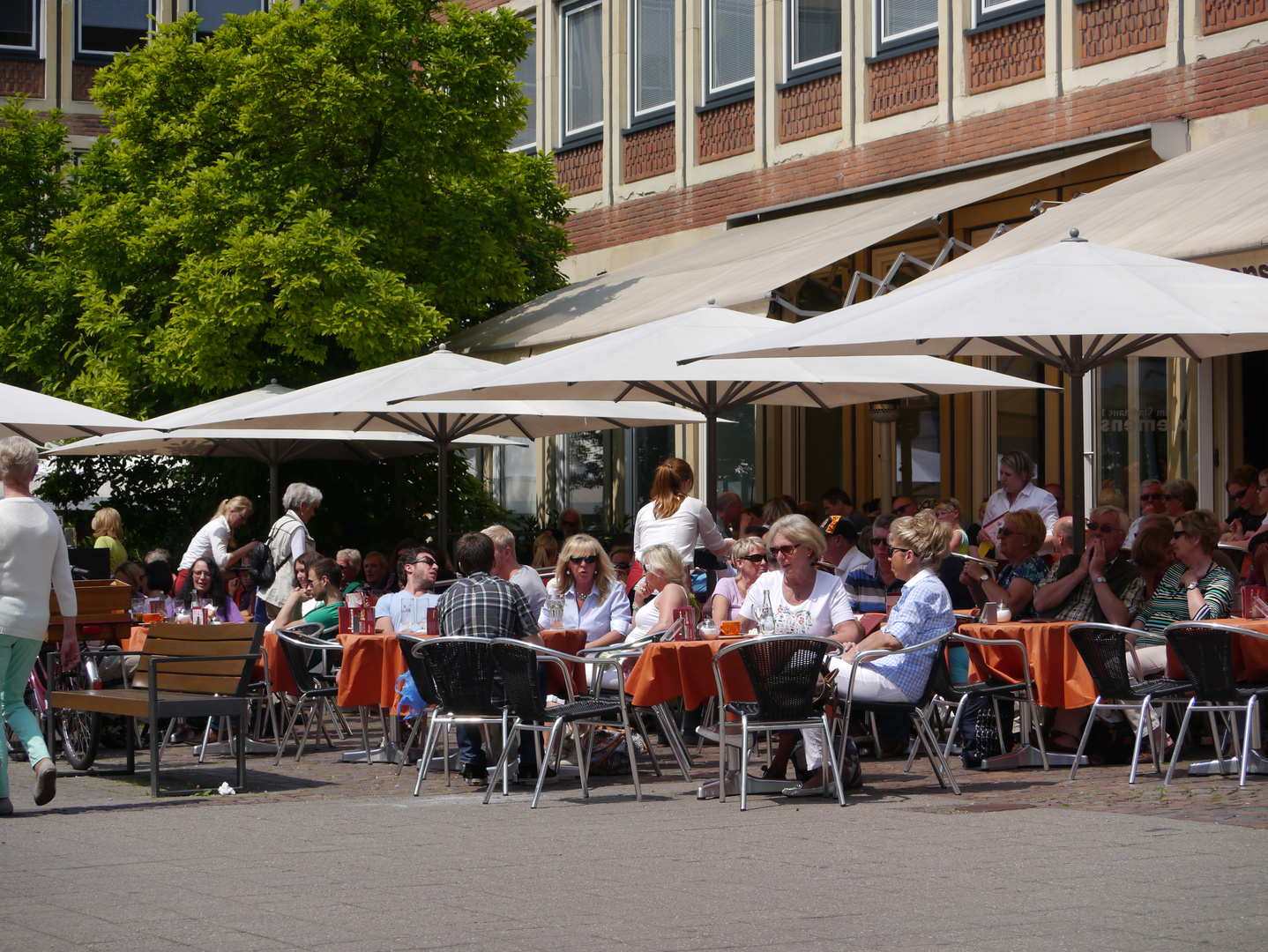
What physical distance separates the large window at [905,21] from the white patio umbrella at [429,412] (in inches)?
225

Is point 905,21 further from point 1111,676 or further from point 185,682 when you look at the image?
point 185,682

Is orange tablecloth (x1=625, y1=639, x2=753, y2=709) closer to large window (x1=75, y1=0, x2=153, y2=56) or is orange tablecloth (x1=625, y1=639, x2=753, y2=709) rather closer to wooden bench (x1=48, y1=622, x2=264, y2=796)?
wooden bench (x1=48, y1=622, x2=264, y2=796)

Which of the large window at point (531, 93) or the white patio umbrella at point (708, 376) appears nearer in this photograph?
the white patio umbrella at point (708, 376)

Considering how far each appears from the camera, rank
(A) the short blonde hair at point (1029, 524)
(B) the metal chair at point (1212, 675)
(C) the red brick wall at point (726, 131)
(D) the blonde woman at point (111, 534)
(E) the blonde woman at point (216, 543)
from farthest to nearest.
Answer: (C) the red brick wall at point (726, 131) < (D) the blonde woman at point (111, 534) < (E) the blonde woman at point (216, 543) < (A) the short blonde hair at point (1029, 524) < (B) the metal chair at point (1212, 675)

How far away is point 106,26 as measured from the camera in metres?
31.0

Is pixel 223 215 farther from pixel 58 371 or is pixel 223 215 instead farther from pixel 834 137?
pixel 834 137

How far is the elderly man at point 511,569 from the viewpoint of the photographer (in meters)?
9.46

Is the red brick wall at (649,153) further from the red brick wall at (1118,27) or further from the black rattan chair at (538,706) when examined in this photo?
the black rattan chair at (538,706)

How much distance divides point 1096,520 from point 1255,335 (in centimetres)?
198

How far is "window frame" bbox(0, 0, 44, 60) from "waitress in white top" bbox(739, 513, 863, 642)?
85.2ft

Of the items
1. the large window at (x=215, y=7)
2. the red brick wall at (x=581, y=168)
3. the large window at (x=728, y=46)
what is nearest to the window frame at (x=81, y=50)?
the large window at (x=215, y=7)

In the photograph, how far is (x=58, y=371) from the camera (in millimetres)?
20250

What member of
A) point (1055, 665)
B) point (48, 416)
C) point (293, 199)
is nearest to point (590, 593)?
point (1055, 665)

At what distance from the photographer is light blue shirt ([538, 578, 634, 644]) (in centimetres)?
970
